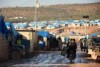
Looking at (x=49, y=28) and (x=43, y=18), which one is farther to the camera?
(x=43, y=18)

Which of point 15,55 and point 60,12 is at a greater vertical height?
point 15,55

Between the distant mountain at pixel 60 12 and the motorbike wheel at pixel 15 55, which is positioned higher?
the motorbike wheel at pixel 15 55

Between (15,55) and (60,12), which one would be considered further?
(60,12)

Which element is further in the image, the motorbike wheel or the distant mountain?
the distant mountain

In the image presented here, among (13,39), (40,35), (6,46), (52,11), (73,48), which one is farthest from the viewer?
(52,11)

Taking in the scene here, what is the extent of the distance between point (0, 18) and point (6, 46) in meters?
1.82

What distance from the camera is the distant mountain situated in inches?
5022

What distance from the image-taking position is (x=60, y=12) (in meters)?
141

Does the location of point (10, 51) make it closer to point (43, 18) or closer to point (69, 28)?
point (69, 28)

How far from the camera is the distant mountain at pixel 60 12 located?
128 m

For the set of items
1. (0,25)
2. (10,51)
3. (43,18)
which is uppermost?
(0,25)

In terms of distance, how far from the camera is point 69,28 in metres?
97.6

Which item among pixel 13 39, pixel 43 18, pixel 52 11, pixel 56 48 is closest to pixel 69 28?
pixel 43 18

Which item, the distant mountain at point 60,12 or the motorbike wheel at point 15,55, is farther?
the distant mountain at point 60,12
